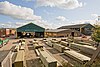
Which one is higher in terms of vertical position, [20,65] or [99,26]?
[99,26]

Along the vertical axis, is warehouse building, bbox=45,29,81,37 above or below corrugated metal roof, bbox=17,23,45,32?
below

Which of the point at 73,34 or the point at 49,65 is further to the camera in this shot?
the point at 73,34

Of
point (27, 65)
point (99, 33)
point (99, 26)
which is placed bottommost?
point (27, 65)

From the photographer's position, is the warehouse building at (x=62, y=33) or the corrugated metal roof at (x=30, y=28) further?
the warehouse building at (x=62, y=33)

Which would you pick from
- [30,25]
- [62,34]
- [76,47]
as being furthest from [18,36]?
[76,47]

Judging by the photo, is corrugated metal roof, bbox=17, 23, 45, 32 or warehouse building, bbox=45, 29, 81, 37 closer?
corrugated metal roof, bbox=17, 23, 45, 32

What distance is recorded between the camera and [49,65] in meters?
7.52

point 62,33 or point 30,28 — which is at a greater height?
point 30,28

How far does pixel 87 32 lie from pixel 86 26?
2787mm

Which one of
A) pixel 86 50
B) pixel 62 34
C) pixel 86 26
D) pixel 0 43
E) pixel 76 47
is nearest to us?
pixel 86 50

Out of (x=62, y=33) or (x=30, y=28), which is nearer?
(x=30, y=28)

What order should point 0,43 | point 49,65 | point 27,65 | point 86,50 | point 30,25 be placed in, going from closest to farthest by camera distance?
point 49,65 < point 27,65 < point 86,50 < point 0,43 < point 30,25

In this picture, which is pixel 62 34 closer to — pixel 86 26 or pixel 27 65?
pixel 86 26

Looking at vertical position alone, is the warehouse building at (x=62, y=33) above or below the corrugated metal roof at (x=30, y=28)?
below
